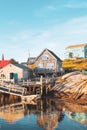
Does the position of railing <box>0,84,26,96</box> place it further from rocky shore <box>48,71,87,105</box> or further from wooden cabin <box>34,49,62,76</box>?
wooden cabin <box>34,49,62,76</box>

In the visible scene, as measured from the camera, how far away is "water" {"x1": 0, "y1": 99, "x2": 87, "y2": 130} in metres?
32.8

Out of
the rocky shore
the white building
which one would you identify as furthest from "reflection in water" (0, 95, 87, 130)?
the white building

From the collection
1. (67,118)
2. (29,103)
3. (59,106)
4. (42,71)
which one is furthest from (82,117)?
(42,71)

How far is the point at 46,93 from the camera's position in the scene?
56.1 meters

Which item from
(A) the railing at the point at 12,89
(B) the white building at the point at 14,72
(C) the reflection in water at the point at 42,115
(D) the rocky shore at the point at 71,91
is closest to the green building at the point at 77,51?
(B) the white building at the point at 14,72

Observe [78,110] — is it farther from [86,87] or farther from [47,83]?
[47,83]

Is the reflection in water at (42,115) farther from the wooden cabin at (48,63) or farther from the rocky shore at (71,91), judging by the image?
the wooden cabin at (48,63)

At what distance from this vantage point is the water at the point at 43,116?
32.8m

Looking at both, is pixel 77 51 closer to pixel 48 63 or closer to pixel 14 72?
pixel 48 63

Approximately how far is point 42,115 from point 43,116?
2.20 feet

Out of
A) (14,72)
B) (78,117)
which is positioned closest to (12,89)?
(14,72)

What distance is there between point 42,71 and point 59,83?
651 inches

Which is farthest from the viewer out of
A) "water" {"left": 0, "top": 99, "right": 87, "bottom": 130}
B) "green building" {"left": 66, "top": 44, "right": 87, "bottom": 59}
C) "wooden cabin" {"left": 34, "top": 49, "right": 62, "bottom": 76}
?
"green building" {"left": 66, "top": 44, "right": 87, "bottom": 59}

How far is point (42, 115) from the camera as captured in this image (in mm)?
38281
